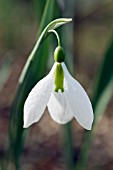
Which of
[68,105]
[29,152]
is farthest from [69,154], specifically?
[29,152]

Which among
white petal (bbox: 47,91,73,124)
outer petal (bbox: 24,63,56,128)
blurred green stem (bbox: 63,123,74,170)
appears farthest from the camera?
blurred green stem (bbox: 63,123,74,170)

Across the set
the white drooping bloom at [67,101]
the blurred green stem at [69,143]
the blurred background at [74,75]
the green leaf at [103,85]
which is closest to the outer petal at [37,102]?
the white drooping bloom at [67,101]

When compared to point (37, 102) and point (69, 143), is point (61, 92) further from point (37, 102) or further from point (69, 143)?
point (69, 143)

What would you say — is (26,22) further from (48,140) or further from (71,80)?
(71,80)

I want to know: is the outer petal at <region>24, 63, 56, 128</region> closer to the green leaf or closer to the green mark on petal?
the green mark on petal

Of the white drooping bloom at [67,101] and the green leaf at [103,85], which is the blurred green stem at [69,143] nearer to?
the green leaf at [103,85]

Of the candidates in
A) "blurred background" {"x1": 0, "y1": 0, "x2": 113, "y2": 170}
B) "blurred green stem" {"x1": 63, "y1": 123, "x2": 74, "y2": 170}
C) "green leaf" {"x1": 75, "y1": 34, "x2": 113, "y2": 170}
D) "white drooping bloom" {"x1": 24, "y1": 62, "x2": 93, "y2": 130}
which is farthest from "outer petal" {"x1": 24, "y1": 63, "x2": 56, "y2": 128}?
"blurred green stem" {"x1": 63, "y1": 123, "x2": 74, "y2": 170}
